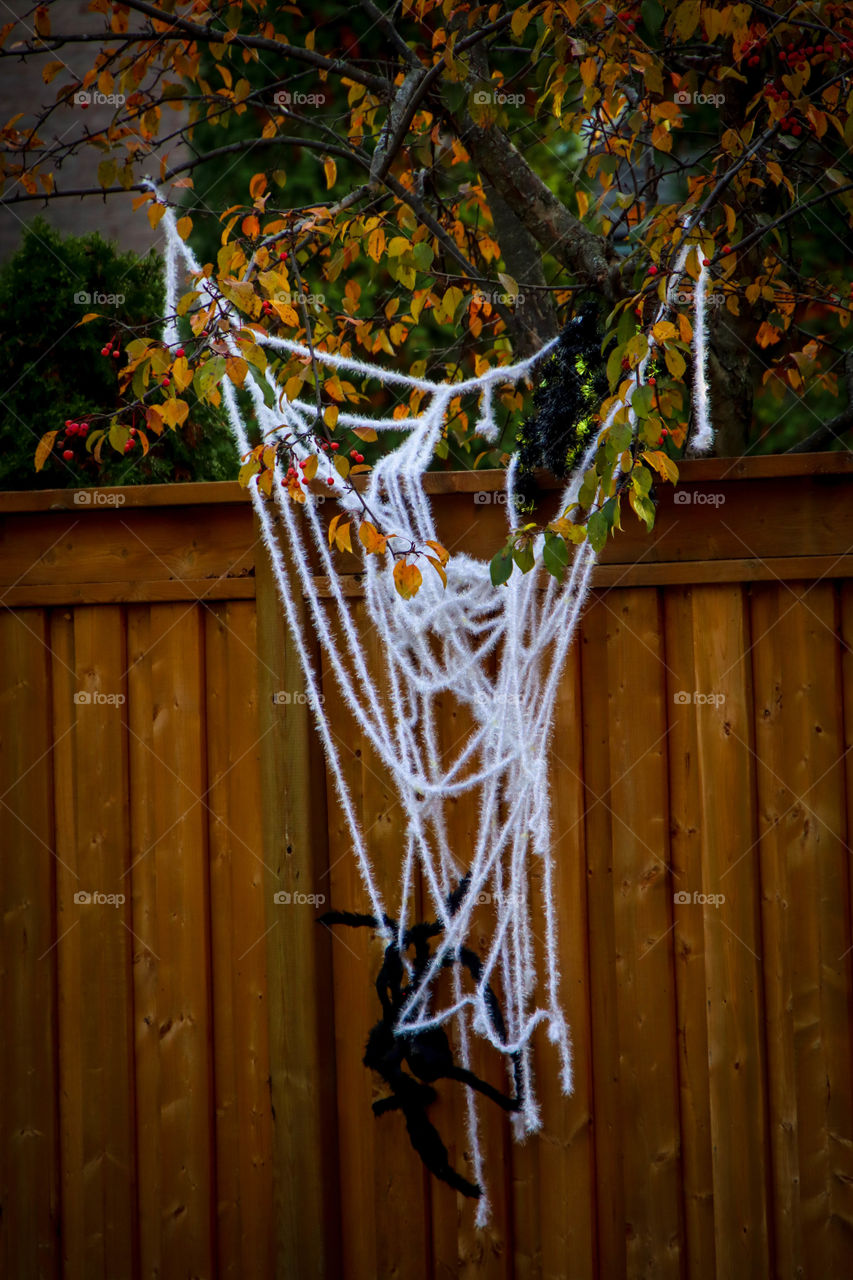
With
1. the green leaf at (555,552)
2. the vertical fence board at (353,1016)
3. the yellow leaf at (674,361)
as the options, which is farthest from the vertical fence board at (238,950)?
the yellow leaf at (674,361)

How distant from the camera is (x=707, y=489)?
7.30 feet

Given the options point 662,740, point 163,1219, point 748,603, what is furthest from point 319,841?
point 748,603

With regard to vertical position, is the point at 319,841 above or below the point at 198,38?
below

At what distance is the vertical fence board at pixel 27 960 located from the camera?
2422mm

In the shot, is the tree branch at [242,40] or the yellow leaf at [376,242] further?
the yellow leaf at [376,242]

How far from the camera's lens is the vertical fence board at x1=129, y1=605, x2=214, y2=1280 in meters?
2.36

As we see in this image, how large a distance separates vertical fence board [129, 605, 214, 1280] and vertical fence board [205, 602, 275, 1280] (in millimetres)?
28

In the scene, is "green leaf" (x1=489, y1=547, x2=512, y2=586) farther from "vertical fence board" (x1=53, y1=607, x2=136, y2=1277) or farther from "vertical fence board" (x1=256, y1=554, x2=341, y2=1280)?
"vertical fence board" (x1=53, y1=607, x2=136, y2=1277)

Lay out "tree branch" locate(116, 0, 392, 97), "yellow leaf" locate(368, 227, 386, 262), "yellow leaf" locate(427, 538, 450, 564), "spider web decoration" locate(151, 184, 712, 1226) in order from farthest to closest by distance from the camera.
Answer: "yellow leaf" locate(368, 227, 386, 262), "tree branch" locate(116, 0, 392, 97), "spider web decoration" locate(151, 184, 712, 1226), "yellow leaf" locate(427, 538, 450, 564)

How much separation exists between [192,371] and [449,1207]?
6.48 ft

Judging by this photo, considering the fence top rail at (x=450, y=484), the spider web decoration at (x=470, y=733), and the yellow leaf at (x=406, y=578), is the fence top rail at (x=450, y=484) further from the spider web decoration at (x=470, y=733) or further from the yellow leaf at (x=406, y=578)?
the yellow leaf at (x=406, y=578)

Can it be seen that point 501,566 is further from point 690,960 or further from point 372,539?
point 690,960

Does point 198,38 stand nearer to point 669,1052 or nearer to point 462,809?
point 462,809

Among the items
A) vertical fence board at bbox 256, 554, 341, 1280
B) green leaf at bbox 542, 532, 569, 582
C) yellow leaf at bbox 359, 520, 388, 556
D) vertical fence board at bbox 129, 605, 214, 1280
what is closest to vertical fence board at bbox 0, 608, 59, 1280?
vertical fence board at bbox 129, 605, 214, 1280
